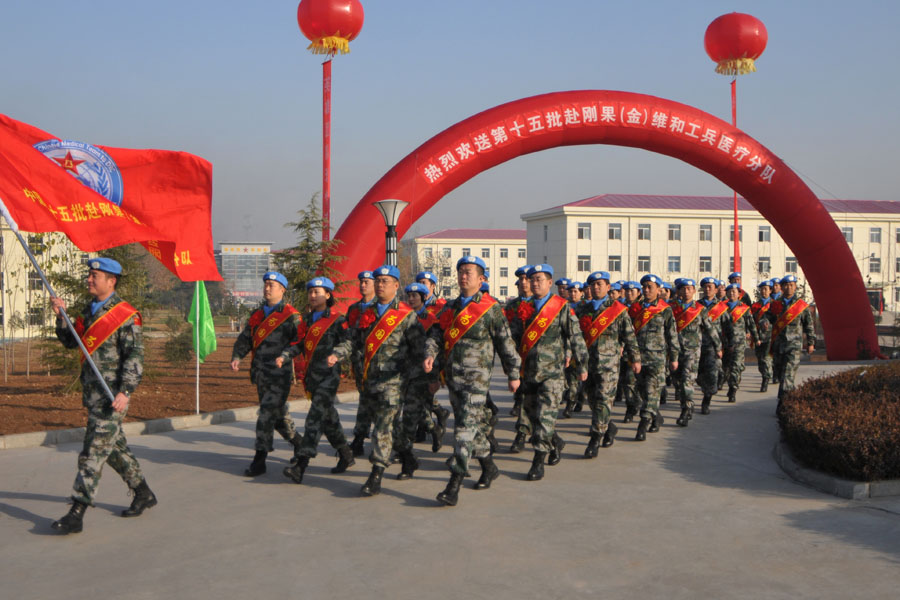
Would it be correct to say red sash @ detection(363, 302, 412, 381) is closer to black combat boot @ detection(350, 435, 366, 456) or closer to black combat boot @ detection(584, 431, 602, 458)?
black combat boot @ detection(350, 435, 366, 456)

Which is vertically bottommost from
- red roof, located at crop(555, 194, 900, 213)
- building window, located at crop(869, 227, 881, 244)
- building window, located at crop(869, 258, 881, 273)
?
building window, located at crop(869, 258, 881, 273)

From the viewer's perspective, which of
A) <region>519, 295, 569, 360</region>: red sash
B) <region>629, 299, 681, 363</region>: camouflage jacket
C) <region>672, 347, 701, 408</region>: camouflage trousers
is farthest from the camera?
<region>672, 347, 701, 408</region>: camouflage trousers

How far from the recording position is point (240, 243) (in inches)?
4281

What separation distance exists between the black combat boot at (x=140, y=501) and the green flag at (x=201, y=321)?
579 centimetres

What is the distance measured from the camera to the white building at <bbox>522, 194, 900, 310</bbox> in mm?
57375

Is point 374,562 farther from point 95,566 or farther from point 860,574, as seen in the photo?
point 860,574

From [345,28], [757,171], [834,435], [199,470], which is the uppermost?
[345,28]

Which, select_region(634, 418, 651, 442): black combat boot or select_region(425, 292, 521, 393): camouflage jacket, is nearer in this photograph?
select_region(425, 292, 521, 393): camouflage jacket

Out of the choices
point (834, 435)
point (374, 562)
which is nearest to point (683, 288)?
point (834, 435)

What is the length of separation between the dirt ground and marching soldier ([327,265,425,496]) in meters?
4.46

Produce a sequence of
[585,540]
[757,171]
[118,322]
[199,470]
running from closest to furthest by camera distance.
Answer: [585,540]
[118,322]
[199,470]
[757,171]

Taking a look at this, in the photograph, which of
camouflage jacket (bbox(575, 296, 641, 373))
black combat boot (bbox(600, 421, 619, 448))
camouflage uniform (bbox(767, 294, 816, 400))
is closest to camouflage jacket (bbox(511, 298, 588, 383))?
camouflage jacket (bbox(575, 296, 641, 373))

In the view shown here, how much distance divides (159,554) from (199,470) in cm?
252

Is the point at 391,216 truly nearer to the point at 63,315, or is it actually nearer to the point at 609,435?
the point at 609,435
